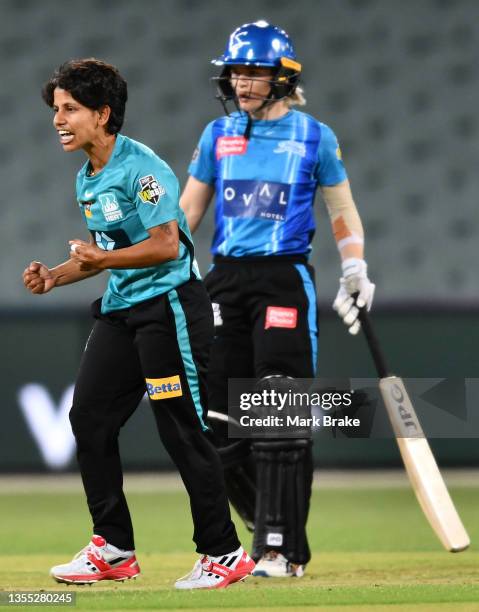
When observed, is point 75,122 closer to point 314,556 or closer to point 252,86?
point 252,86

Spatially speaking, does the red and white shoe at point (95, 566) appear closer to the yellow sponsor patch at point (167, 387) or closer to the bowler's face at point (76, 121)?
the yellow sponsor patch at point (167, 387)

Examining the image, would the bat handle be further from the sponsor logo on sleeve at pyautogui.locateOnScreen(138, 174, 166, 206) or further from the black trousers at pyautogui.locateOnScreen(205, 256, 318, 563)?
the sponsor logo on sleeve at pyautogui.locateOnScreen(138, 174, 166, 206)

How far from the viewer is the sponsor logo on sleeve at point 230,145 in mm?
5421

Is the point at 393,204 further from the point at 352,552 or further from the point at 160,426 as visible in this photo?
the point at 160,426

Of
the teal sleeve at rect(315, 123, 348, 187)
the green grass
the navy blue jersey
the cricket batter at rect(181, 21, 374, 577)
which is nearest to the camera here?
the green grass

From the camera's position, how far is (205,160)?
18.2 feet

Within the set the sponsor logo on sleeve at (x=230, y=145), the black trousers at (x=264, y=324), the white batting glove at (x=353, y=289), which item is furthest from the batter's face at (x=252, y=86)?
the white batting glove at (x=353, y=289)

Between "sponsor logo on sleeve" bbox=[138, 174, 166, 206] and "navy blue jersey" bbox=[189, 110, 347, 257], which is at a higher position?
"sponsor logo on sleeve" bbox=[138, 174, 166, 206]

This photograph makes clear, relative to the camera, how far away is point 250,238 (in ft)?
17.5

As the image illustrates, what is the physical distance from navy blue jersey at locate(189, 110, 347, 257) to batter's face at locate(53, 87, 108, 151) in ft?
3.35

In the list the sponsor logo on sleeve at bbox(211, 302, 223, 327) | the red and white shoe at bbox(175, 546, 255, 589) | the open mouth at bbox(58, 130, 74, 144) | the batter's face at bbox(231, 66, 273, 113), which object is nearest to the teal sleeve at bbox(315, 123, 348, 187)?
the batter's face at bbox(231, 66, 273, 113)

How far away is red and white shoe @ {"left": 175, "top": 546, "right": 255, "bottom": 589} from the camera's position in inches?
176

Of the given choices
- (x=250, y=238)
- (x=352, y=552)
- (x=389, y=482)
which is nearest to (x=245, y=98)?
(x=250, y=238)

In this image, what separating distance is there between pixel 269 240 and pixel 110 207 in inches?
40.6
